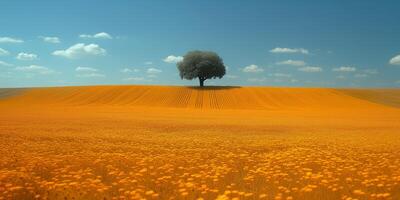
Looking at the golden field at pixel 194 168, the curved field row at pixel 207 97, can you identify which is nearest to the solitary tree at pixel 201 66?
the curved field row at pixel 207 97

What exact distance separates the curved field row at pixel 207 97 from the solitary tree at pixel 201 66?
3554mm

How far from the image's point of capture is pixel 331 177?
8812mm

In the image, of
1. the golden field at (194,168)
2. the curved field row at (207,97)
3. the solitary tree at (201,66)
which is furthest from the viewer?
the solitary tree at (201,66)

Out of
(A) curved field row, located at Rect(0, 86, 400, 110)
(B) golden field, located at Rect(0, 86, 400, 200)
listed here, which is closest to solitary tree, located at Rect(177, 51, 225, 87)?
(A) curved field row, located at Rect(0, 86, 400, 110)

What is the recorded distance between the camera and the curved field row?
200 ft

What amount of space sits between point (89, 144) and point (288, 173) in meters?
8.74

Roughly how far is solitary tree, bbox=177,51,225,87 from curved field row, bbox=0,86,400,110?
3.55 m

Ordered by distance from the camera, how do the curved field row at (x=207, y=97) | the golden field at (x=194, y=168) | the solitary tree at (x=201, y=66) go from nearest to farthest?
the golden field at (x=194, y=168), the curved field row at (x=207, y=97), the solitary tree at (x=201, y=66)

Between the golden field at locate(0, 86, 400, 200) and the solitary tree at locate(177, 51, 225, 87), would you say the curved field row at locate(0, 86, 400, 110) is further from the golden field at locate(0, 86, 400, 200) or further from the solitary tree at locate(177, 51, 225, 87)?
the golden field at locate(0, 86, 400, 200)

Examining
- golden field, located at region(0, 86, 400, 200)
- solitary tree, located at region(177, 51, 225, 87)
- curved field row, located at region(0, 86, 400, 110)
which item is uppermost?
solitary tree, located at region(177, 51, 225, 87)

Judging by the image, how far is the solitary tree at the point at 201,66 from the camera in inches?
3169

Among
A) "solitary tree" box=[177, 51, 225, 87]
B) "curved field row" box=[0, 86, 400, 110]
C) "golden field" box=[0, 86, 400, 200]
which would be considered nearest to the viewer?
"golden field" box=[0, 86, 400, 200]

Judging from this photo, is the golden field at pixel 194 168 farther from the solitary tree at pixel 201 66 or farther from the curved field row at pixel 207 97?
the solitary tree at pixel 201 66

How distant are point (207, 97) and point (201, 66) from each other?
12.3 meters
